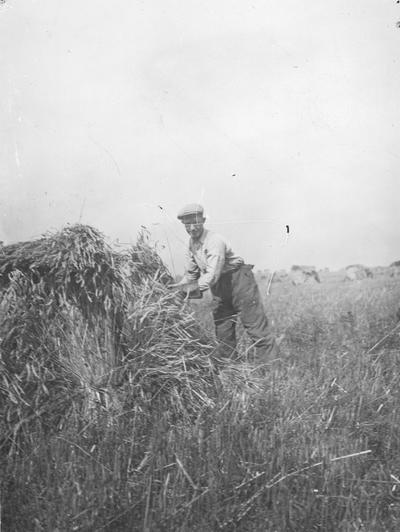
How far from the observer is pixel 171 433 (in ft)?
8.75

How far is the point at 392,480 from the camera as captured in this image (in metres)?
2.64

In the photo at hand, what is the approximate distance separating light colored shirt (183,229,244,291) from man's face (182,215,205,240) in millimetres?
65

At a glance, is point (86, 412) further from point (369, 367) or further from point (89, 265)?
point (369, 367)

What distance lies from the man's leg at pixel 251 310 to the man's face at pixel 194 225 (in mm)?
704

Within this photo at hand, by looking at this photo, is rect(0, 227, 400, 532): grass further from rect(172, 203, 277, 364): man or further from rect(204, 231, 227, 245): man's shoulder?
rect(204, 231, 227, 245): man's shoulder

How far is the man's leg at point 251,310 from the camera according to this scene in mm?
5664

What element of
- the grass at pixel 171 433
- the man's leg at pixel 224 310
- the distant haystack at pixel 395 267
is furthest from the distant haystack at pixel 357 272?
the grass at pixel 171 433

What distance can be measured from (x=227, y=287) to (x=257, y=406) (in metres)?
2.82

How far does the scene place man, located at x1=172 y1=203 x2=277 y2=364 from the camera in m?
5.46

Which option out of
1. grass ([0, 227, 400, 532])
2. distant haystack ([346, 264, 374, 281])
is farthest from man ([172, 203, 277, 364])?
distant haystack ([346, 264, 374, 281])

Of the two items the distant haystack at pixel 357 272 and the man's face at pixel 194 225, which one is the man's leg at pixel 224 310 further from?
the distant haystack at pixel 357 272

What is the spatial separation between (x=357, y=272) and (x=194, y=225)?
17.2 m

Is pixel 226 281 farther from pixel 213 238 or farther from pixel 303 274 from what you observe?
pixel 303 274

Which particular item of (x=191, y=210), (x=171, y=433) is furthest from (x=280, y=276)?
(x=171, y=433)
